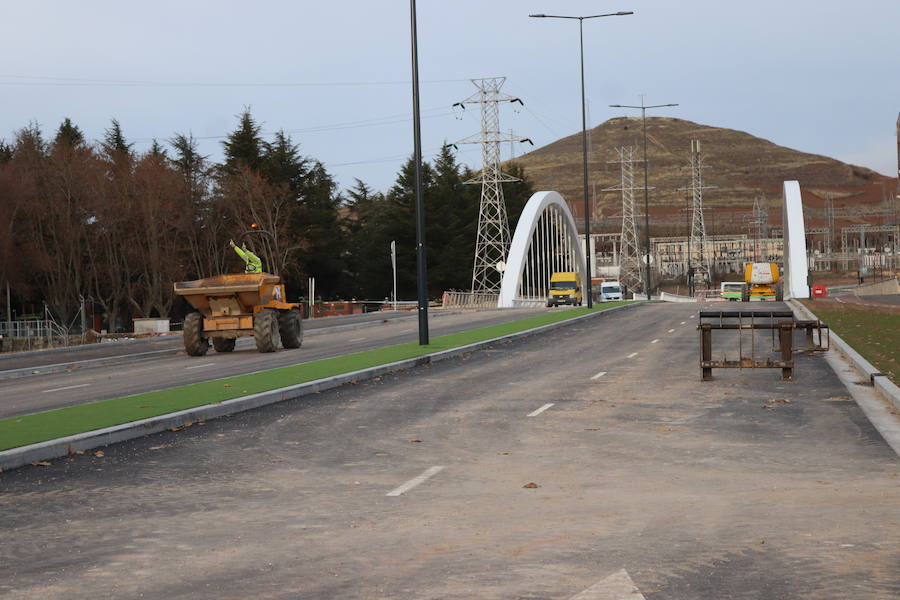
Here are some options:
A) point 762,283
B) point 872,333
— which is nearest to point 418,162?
point 872,333

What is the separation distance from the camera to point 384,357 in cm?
2670

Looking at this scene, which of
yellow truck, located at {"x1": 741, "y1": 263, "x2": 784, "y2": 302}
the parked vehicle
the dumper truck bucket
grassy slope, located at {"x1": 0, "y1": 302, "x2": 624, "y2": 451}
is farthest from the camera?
the parked vehicle

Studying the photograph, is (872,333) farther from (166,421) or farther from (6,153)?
(6,153)

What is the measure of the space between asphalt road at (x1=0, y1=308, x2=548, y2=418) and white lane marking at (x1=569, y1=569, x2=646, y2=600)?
12735mm

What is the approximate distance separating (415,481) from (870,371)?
11.3m

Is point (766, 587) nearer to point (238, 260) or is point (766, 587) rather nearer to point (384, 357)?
point (384, 357)

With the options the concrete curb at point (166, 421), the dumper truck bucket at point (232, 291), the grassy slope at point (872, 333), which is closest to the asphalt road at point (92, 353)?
the dumper truck bucket at point (232, 291)

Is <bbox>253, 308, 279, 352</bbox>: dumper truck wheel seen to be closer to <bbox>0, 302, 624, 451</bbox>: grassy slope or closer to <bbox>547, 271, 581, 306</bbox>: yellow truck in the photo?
<bbox>0, 302, 624, 451</bbox>: grassy slope

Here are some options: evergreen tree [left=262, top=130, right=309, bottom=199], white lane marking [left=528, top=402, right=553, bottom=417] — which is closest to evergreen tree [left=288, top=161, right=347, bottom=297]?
evergreen tree [left=262, top=130, right=309, bottom=199]

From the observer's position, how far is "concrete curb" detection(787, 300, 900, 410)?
15580mm

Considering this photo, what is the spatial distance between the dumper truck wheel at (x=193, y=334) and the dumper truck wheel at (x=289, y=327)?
7.74 feet

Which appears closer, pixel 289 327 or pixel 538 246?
pixel 289 327

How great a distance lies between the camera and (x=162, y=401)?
57.3ft

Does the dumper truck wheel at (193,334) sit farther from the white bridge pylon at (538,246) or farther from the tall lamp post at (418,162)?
the white bridge pylon at (538,246)
